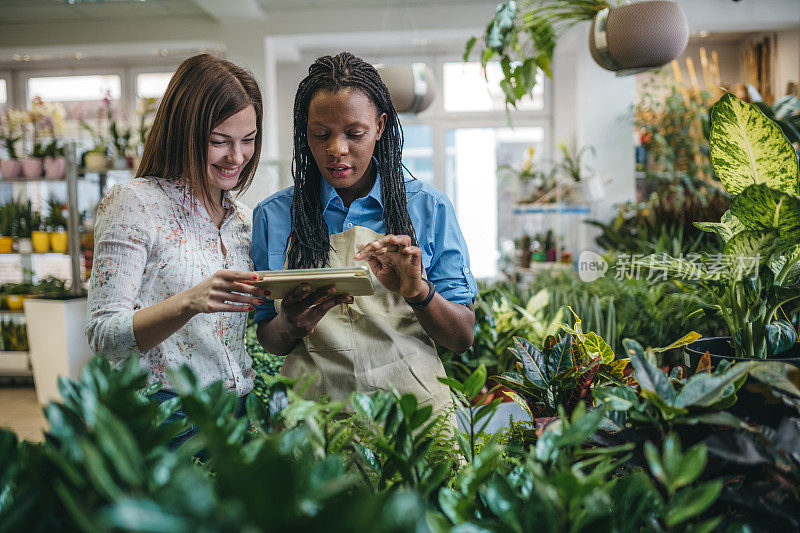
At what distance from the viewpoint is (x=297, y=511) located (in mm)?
454

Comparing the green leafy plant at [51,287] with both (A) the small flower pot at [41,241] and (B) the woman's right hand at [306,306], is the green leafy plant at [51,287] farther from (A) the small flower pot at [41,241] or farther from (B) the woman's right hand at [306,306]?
(B) the woman's right hand at [306,306]

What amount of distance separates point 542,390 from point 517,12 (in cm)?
211

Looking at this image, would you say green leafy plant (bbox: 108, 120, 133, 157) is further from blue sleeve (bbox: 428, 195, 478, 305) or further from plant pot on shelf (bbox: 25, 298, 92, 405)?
blue sleeve (bbox: 428, 195, 478, 305)

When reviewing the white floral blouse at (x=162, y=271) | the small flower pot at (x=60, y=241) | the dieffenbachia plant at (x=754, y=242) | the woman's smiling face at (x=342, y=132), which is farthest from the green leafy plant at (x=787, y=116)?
the small flower pot at (x=60, y=241)

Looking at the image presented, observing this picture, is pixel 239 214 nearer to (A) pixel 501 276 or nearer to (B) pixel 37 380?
(B) pixel 37 380

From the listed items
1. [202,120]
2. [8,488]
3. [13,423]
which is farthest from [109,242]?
[13,423]

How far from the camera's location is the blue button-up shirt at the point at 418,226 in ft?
4.29

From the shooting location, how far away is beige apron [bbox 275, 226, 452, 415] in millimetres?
1248

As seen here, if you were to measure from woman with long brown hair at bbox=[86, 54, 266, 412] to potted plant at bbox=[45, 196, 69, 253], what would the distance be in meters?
4.03

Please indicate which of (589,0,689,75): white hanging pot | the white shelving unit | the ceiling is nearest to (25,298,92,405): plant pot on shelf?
the white shelving unit

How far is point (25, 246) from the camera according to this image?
4832mm

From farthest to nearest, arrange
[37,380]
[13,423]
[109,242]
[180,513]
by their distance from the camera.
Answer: [37,380]
[13,423]
[109,242]
[180,513]

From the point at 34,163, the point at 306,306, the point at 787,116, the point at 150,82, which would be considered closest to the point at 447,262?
the point at 306,306

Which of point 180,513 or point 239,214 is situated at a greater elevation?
point 239,214
